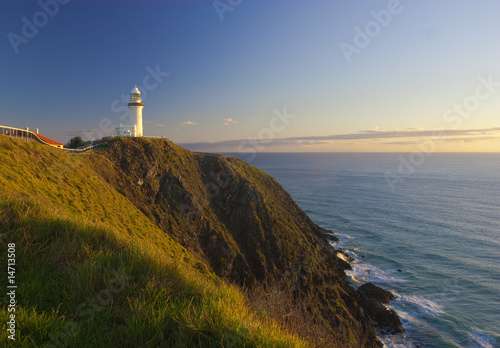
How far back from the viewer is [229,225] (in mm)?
36906

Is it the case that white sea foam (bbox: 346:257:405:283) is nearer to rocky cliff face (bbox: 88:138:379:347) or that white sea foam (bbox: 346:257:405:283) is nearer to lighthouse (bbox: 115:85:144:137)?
rocky cliff face (bbox: 88:138:379:347)

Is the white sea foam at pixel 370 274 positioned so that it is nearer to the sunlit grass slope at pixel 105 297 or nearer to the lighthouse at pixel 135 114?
the sunlit grass slope at pixel 105 297

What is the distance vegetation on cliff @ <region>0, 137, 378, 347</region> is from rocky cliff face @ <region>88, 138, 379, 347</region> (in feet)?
0.57

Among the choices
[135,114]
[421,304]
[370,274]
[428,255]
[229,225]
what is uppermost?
[135,114]

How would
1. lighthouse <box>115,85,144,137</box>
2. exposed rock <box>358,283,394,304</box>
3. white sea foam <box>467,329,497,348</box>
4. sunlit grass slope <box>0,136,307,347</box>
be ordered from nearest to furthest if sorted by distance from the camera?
sunlit grass slope <box>0,136,307,347</box> < white sea foam <box>467,329,497,348</box> < exposed rock <box>358,283,394,304</box> < lighthouse <box>115,85,144,137</box>

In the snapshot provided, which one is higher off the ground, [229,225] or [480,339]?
[229,225]

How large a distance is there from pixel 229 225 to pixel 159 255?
3226 cm

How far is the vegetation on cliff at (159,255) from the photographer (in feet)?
10.8

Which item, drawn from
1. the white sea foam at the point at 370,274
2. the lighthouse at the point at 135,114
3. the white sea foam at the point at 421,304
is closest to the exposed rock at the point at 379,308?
the white sea foam at the point at 421,304

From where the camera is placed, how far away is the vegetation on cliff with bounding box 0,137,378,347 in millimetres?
3283

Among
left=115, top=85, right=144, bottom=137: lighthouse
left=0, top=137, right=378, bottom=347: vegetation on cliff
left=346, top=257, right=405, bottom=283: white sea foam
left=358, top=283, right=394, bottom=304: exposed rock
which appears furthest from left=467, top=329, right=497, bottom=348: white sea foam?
left=115, top=85, right=144, bottom=137: lighthouse

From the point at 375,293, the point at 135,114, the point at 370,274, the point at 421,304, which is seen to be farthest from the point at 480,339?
the point at 135,114

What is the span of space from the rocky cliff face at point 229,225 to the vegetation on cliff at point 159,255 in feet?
0.57

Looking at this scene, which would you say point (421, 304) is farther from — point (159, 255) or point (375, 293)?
point (159, 255)
